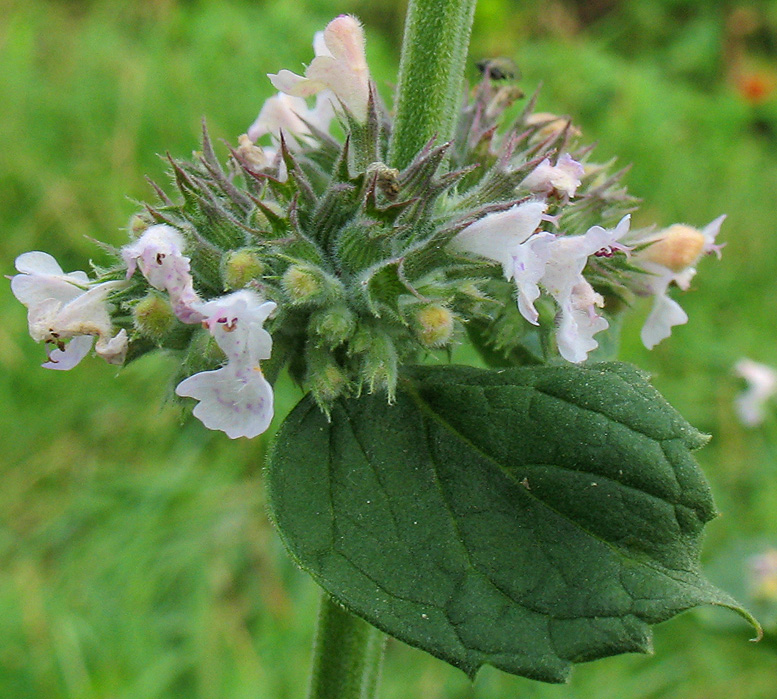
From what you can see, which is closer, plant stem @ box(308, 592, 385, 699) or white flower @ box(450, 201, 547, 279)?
white flower @ box(450, 201, 547, 279)

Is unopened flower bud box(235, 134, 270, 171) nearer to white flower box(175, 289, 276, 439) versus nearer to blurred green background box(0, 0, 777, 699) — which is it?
white flower box(175, 289, 276, 439)

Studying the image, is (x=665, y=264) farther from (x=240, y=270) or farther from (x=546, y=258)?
(x=240, y=270)

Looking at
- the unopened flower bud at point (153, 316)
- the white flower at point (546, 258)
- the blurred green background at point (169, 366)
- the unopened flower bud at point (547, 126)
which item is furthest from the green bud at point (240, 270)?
the blurred green background at point (169, 366)

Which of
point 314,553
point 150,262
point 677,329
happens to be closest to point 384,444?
point 314,553

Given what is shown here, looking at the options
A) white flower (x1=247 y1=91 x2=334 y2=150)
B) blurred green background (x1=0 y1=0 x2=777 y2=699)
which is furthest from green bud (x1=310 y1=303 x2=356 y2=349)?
blurred green background (x1=0 y1=0 x2=777 y2=699)

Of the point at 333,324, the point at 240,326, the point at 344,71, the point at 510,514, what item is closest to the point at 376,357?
the point at 333,324

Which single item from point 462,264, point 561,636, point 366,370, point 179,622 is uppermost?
point 462,264

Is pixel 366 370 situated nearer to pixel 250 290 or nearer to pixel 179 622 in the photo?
pixel 250 290

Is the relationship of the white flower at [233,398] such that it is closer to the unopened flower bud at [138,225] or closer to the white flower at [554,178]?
the unopened flower bud at [138,225]
